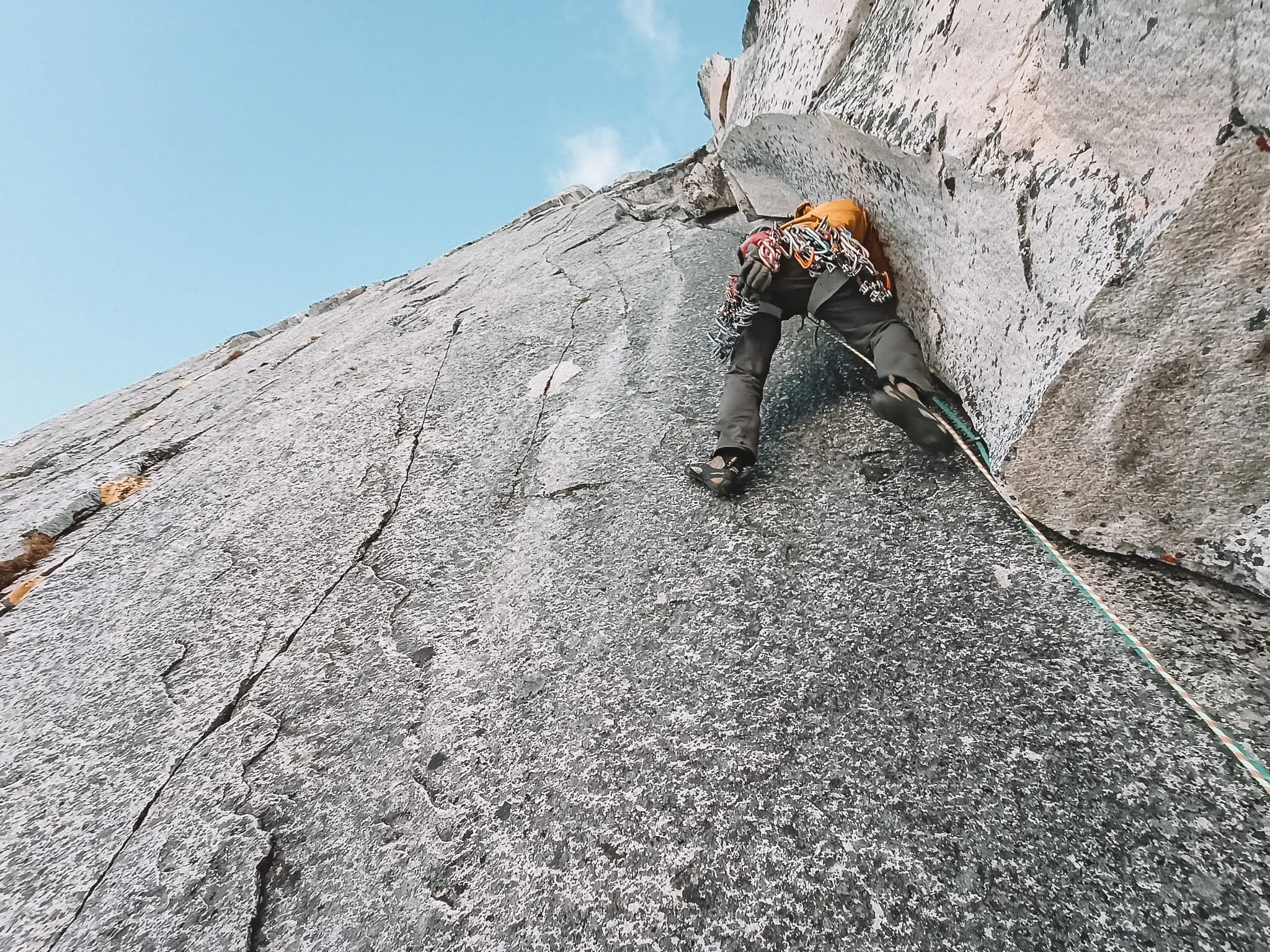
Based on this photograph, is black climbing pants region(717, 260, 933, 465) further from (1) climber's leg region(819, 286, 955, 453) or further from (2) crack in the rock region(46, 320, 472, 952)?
(2) crack in the rock region(46, 320, 472, 952)

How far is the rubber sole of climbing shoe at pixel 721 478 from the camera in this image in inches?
95.3

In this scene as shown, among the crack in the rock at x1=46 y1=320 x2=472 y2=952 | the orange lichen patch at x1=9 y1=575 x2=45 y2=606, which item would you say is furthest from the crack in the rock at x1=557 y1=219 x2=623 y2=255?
the orange lichen patch at x1=9 y1=575 x2=45 y2=606

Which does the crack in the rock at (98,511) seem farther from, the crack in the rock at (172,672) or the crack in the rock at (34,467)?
the crack in the rock at (172,672)

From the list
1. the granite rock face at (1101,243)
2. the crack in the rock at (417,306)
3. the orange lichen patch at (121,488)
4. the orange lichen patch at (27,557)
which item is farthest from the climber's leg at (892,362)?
Answer: the orange lichen patch at (27,557)

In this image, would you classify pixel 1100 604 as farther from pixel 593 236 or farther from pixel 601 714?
pixel 593 236

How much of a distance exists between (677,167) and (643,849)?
769 centimetres

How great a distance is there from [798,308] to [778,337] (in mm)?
147

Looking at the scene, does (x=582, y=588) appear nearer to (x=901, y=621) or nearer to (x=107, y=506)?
(x=901, y=621)

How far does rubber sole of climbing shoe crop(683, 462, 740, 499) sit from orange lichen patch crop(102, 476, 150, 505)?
3.20 meters

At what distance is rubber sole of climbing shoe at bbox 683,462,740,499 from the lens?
2.42m

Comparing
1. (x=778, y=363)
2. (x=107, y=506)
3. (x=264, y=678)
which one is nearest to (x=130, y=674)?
(x=264, y=678)

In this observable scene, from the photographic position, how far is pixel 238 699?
6.84 feet

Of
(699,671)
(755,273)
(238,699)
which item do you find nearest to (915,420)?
(755,273)

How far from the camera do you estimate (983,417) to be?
218 centimetres
